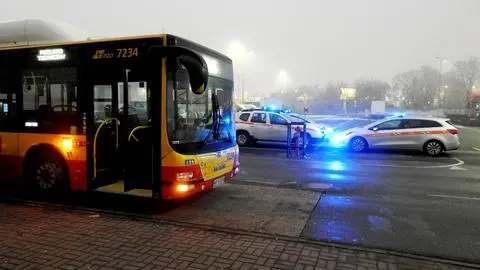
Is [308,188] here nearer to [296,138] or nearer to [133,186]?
[133,186]

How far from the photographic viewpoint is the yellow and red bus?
270 inches

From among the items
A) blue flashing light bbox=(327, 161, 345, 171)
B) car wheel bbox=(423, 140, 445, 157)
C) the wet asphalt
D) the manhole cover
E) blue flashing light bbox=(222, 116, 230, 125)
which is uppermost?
blue flashing light bbox=(222, 116, 230, 125)

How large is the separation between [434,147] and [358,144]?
287 centimetres

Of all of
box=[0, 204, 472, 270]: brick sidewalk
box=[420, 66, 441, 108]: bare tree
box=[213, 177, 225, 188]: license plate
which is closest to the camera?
box=[0, 204, 472, 270]: brick sidewalk

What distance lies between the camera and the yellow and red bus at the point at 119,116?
686cm

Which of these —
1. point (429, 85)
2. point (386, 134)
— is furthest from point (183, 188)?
point (429, 85)

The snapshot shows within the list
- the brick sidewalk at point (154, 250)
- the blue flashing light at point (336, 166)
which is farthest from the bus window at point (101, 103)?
the blue flashing light at point (336, 166)

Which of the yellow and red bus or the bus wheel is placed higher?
the yellow and red bus

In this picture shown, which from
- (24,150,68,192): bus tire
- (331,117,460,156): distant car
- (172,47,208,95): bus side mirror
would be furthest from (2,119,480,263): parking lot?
(331,117,460,156): distant car

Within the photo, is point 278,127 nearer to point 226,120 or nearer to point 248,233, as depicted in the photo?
point 226,120

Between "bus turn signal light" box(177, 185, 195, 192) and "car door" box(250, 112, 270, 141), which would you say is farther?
"car door" box(250, 112, 270, 141)

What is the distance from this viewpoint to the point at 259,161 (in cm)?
1422

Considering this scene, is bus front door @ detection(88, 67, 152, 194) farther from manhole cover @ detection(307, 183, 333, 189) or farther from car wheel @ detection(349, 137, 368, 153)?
car wheel @ detection(349, 137, 368, 153)

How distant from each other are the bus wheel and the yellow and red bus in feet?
0.07
